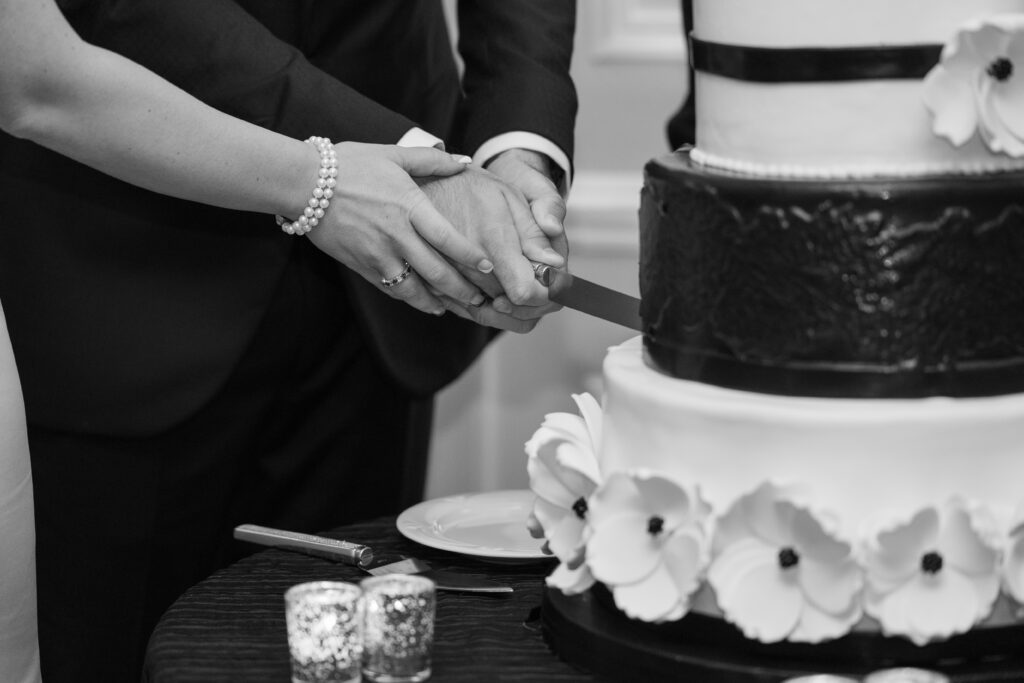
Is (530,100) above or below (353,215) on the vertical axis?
above

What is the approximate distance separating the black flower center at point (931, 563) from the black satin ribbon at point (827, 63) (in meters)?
0.36

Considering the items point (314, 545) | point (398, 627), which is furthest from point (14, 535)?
point (398, 627)

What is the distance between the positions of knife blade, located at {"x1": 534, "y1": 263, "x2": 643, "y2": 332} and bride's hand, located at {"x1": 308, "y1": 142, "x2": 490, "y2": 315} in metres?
0.07

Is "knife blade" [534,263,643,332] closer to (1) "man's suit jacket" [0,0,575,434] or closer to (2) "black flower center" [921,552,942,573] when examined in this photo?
(1) "man's suit jacket" [0,0,575,434]

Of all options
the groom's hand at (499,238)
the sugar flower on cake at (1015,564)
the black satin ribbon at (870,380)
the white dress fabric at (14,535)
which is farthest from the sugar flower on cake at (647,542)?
the white dress fabric at (14,535)

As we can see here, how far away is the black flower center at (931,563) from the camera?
105 cm

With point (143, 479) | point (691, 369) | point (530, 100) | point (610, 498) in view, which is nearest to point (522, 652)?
point (610, 498)

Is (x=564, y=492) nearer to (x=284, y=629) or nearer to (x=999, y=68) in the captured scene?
(x=284, y=629)

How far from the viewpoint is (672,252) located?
1.17 metres

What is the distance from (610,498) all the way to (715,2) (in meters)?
0.41

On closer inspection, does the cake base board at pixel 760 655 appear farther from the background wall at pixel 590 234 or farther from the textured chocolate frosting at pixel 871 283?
the background wall at pixel 590 234

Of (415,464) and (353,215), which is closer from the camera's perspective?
(353,215)

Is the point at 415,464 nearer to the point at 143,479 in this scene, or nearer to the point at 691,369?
the point at 143,479

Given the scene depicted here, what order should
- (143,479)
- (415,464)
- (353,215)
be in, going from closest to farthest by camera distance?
(353,215) < (143,479) < (415,464)
